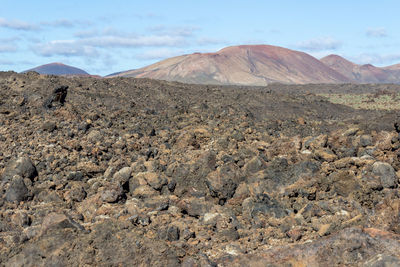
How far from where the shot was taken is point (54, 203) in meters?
7.89

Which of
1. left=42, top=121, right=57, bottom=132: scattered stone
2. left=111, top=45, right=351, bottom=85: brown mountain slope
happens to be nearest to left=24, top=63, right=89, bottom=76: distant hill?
left=111, top=45, right=351, bottom=85: brown mountain slope

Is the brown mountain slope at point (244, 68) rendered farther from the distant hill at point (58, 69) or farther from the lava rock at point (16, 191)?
the lava rock at point (16, 191)

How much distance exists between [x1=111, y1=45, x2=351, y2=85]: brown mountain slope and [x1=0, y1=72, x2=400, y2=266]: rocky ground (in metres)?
104

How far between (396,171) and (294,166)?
1.74m

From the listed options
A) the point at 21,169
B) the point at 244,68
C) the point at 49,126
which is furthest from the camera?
the point at 244,68

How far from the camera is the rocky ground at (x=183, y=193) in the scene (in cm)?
523

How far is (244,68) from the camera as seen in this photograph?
449 feet

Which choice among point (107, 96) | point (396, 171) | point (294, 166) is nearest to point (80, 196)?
point (294, 166)

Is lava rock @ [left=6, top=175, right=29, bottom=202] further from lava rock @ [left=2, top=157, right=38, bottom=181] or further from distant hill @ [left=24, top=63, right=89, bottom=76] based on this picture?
distant hill @ [left=24, top=63, right=89, bottom=76]

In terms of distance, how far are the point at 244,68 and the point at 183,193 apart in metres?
131

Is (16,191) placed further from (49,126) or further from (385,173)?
(385,173)

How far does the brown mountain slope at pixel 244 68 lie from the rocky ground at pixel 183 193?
341 feet

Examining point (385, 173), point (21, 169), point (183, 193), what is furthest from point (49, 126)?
point (385, 173)

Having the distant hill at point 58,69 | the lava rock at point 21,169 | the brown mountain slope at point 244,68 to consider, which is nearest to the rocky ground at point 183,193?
the lava rock at point 21,169
